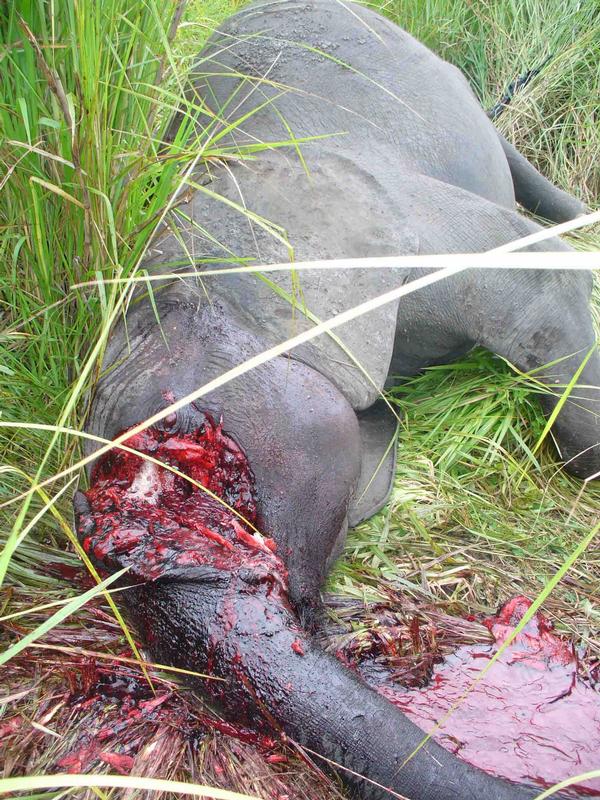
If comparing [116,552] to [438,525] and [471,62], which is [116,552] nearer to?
[438,525]

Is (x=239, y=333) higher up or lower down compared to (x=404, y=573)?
higher up

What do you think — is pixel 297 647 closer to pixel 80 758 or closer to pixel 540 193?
pixel 80 758

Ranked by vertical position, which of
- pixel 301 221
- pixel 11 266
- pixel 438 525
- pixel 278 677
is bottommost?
pixel 438 525

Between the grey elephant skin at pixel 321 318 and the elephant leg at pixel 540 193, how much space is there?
64 centimetres

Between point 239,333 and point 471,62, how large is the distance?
119 inches

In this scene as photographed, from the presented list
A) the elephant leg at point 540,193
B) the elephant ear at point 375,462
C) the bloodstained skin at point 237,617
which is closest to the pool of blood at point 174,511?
the bloodstained skin at point 237,617

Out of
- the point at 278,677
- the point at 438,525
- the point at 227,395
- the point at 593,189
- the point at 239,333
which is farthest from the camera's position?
the point at 593,189

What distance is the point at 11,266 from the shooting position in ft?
7.02

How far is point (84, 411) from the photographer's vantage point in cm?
183

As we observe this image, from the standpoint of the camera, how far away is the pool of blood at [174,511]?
4.79 feet

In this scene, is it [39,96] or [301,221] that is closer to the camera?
[39,96]

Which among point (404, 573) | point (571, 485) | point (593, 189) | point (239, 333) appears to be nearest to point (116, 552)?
point (239, 333)

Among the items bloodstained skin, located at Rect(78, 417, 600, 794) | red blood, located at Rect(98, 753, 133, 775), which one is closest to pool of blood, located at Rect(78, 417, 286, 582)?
bloodstained skin, located at Rect(78, 417, 600, 794)

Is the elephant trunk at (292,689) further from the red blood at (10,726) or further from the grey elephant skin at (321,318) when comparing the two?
the red blood at (10,726)
